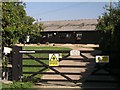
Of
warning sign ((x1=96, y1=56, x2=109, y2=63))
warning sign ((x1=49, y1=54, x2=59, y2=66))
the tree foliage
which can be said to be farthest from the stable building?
warning sign ((x1=49, y1=54, x2=59, y2=66))

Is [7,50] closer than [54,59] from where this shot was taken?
No

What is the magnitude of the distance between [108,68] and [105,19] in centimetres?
1727

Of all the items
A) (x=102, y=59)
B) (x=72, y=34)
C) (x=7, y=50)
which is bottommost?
(x=102, y=59)

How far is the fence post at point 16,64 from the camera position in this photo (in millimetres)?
11750

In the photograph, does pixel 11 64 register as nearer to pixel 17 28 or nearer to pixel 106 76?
pixel 17 28

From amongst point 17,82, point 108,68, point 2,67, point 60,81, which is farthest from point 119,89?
point 2,67

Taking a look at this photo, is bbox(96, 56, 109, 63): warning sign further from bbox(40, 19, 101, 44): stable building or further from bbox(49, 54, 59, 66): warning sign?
bbox(40, 19, 101, 44): stable building

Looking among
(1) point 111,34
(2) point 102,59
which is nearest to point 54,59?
(2) point 102,59

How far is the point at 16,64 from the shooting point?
11.9m

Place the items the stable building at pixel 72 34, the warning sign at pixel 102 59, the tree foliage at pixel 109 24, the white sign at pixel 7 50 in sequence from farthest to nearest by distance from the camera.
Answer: the stable building at pixel 72 34 → the tree foliage at pixel 109 24 → the white sign at pixel 7 50 → the warning sign at pixel 102 59

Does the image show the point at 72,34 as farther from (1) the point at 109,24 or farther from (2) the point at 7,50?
(2) the point at 7,50

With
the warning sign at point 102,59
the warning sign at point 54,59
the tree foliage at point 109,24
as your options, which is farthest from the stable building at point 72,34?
the warning sign at point 54,59

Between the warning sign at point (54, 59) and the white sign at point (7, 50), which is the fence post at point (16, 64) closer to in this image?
the white sign at point (7, 50)

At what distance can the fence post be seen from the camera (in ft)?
38.5
